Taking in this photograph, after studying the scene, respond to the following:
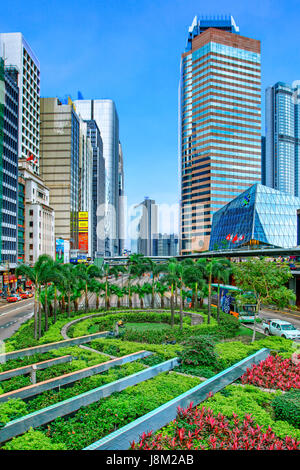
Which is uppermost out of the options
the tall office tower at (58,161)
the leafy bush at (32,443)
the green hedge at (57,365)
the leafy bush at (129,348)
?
the tall office tower at (58,161)

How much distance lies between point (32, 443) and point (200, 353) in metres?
9.36

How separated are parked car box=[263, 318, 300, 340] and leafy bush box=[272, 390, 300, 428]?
13352 mm

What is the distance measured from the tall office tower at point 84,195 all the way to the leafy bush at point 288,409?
107146 mm

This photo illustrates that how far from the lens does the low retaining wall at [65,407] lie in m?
8.84

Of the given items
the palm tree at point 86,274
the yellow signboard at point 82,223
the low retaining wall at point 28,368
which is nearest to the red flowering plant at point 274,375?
the low retaining wall at point 28,368

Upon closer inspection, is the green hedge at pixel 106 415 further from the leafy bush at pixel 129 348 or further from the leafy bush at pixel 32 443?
the leafy bush at pixel 129 348

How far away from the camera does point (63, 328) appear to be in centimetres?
2636

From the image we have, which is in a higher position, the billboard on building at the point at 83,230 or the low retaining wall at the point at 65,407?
the billboard on building at the point at 83,230

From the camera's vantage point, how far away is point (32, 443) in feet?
27.0

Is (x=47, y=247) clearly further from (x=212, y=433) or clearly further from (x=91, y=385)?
(x=212, y=433)

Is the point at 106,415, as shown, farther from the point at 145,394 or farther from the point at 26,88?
the point at 26,88

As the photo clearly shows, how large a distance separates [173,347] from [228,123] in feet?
425

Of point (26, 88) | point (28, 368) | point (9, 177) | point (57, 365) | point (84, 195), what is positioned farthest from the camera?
point (84, 195)

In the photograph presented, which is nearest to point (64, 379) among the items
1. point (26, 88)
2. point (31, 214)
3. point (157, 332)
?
point (157, 332)
